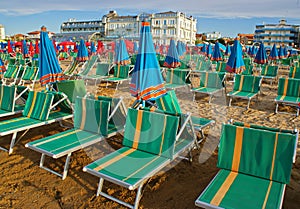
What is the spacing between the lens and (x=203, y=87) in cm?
742

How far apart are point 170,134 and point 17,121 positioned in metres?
2.49

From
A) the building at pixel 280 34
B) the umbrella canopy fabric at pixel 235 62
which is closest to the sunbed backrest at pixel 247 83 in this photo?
the umbrella canopy fabric at pixel 235 62

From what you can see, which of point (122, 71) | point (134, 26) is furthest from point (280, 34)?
point (122, 71)

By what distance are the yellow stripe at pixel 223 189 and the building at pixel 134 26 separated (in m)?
41.4

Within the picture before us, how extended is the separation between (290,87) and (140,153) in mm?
4946

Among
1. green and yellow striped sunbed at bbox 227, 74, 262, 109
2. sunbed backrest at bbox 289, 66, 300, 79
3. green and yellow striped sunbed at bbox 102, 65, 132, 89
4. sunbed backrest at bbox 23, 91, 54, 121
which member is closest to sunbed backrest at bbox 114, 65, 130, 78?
green and yellow striped sunbed at bbox 102, 65, 132, 89

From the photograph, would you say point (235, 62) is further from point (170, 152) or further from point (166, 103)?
point (170, 152)

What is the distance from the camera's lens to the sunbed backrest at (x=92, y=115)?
369 centimetres

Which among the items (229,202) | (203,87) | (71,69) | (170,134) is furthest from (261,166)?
(71,69)

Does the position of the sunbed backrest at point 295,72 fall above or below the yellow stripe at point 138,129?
above

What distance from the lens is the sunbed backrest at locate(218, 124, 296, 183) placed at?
2457 mm

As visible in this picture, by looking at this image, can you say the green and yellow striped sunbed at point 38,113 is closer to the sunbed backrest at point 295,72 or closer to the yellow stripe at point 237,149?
the yellow stripe at point 237,149

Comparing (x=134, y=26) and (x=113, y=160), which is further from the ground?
(x=134, y=26)

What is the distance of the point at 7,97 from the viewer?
4824 millimetres
